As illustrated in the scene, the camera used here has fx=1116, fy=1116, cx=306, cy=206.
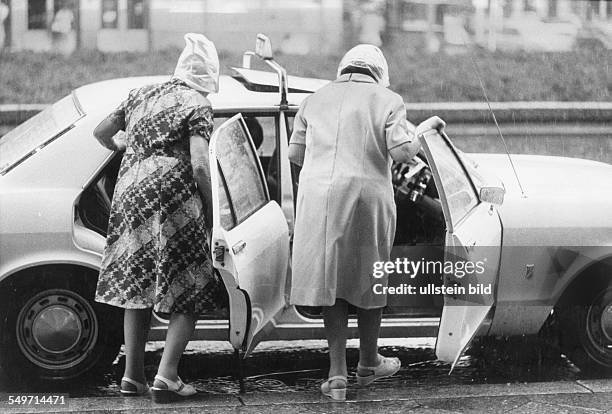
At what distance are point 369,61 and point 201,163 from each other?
91cm

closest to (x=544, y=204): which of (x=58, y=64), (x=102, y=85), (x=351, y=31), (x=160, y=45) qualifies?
(x=102, y=85)

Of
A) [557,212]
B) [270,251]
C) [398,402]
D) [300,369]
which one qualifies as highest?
[557,212]

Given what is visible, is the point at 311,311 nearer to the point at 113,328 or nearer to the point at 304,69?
the point at 113,328

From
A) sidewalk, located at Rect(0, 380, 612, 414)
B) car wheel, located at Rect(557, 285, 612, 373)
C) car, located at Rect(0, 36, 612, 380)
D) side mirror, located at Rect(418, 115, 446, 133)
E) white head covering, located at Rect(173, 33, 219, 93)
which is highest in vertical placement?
white head covering, located at Rect(173, 33, 219, 93)

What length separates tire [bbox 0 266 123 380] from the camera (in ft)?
16.3

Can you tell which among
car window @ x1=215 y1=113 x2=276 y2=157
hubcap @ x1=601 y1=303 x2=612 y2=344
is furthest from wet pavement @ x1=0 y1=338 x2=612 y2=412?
car window @ x1=215 y1=113 x2=276 y2=157

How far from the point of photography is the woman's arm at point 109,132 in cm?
488

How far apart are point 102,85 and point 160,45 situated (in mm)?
1576

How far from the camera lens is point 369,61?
493 centimetres

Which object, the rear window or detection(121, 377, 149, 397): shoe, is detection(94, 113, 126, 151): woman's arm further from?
detection(121, 377, 149, 397): shoe

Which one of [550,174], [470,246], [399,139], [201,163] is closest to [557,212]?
[550,174]

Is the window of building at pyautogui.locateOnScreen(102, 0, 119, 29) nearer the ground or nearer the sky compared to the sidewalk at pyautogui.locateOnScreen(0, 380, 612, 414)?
nearer the sky

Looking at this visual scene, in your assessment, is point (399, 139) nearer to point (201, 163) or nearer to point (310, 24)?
point (201, 163)

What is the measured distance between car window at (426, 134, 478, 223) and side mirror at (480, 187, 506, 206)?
5cm
